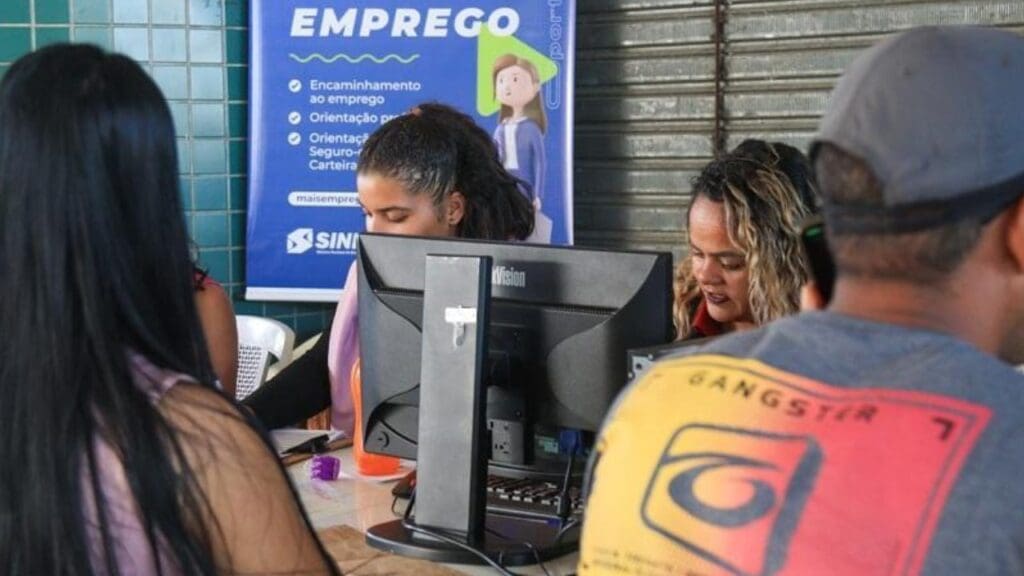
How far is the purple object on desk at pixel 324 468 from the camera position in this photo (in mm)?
3170

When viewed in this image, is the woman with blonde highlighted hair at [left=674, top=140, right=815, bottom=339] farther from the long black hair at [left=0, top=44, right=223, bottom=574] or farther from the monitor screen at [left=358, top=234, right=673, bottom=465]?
the long black hair at [left=0, top=44, right=223, bottom=574]

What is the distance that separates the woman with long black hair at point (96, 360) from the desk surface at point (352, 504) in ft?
3.83

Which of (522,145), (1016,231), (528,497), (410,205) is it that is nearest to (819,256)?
(1016,231)

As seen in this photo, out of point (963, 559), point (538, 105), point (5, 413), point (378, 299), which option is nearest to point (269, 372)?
point (538, 105)

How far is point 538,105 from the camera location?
535cm

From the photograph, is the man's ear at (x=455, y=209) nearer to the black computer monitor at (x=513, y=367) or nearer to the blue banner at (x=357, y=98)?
the black computer monitor at (x=513, y=367)

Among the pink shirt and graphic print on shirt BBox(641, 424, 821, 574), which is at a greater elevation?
graphic print on shirt BBox(641, 424, 821, 574)

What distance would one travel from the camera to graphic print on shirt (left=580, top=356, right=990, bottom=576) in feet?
3.59

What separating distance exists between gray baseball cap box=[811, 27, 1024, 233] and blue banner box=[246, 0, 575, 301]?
13.6 feet

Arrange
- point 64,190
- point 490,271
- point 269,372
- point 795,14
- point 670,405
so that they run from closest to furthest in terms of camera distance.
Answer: point 670,405 → point 64,190 → point 490,271 → point 269,372 → point 795,14

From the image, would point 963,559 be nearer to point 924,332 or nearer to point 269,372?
point 924,332

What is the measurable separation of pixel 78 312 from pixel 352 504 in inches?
62.9

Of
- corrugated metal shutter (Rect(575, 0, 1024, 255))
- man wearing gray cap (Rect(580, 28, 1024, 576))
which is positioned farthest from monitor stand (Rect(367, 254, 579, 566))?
corrugated metal shutter (Rect(575, 0, 1024, 255))

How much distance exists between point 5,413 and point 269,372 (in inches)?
128
